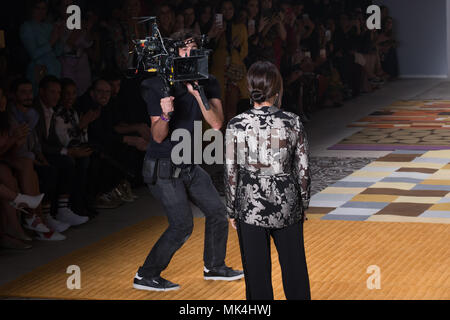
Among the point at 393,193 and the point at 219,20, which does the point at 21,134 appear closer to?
the point at 393,193

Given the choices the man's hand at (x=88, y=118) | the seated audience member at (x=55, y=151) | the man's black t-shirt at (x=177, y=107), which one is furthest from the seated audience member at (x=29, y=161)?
the man's black t-shirt at (x=177, y=107)

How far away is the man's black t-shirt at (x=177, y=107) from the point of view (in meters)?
4.64

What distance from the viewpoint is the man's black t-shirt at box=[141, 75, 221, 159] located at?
15.2 feet

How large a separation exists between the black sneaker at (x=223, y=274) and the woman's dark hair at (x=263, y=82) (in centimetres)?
161

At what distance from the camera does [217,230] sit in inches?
199

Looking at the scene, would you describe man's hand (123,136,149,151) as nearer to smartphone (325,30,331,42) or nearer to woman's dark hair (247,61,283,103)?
woman's dark hair (247,61,283,103)

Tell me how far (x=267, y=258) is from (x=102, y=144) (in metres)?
3.70

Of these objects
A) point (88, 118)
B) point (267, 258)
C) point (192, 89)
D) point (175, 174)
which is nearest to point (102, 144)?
point (88, 118)

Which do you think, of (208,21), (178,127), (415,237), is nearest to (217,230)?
(178,127)

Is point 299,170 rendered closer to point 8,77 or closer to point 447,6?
point 8,77

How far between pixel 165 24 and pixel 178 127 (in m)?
4.07

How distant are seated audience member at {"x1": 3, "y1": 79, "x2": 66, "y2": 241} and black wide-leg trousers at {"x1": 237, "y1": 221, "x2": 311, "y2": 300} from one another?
8.92ft

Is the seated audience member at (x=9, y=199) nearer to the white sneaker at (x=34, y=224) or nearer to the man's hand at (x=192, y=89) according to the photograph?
the white sneaker at (x=34, y=224)

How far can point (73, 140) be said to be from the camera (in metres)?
6.90
